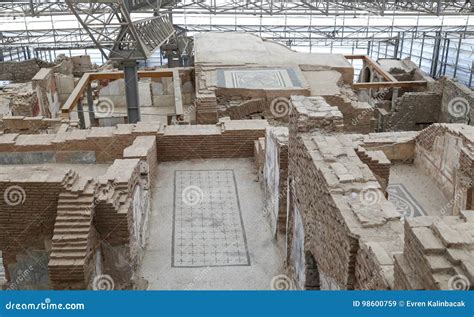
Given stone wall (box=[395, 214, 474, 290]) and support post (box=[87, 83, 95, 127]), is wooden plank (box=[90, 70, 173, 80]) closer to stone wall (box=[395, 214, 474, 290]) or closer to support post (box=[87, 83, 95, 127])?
support post (box=[87, 83, 95, 127])

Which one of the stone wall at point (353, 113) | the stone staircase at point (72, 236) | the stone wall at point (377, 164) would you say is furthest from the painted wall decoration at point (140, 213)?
the stone wall at point (353, 113)

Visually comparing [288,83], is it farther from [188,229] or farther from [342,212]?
[342,212]

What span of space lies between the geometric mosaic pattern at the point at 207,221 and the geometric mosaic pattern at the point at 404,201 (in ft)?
8.92

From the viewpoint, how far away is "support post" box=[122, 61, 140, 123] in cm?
1174

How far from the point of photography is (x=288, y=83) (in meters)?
13.4

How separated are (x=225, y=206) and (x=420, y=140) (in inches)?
162

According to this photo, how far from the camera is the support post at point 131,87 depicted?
11.7 metres

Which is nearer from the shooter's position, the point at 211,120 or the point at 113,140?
the point at 113,140

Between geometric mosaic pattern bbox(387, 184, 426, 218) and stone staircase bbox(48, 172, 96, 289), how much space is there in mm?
5093

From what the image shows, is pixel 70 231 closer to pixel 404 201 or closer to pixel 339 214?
pixel 339 214

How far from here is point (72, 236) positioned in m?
6.04

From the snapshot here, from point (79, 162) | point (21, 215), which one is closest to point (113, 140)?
point (79, 162)

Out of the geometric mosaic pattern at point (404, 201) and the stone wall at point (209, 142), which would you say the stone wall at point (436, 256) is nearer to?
the geometric mosaic pattern at point (404, 201)

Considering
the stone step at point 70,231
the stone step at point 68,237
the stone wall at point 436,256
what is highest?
the stone wall at point 436,256
